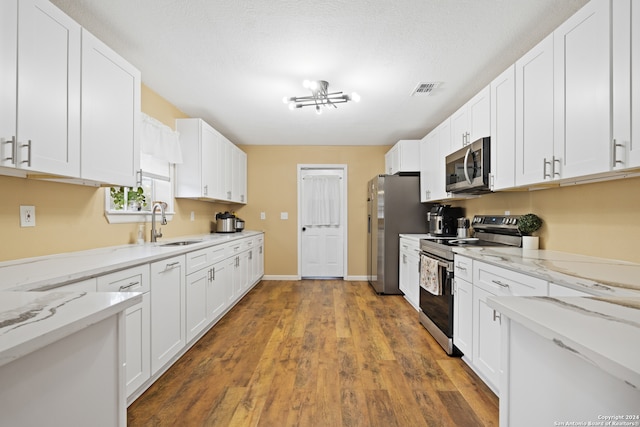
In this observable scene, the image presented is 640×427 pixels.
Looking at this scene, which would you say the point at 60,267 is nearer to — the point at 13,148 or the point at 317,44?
the point at 13,148

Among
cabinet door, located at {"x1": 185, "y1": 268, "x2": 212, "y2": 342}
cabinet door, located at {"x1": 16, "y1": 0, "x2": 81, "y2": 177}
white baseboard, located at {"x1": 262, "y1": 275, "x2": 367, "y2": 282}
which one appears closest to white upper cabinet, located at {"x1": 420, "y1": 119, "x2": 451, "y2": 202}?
white baseboard, located at {"x1": 262, "y1": 275, "x2": 367, "y2": 282}

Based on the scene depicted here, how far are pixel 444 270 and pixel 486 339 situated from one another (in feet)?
2.28

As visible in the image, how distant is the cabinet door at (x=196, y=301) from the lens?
256 centimetres

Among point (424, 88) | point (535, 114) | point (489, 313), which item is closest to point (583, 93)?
point (535, 114)

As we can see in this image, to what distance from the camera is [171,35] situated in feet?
7.18

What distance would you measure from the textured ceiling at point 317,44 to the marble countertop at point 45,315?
1.81 meters

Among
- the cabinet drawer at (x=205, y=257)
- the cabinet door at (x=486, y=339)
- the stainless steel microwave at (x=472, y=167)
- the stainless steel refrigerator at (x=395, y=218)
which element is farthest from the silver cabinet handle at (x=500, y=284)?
the stainless steel refrigerator at (x=395, y=218)

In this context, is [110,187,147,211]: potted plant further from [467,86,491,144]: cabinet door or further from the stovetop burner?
[467,86,491,144]: cabinet door

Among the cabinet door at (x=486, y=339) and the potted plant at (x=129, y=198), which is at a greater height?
the potted plant at (x=129, y=198)

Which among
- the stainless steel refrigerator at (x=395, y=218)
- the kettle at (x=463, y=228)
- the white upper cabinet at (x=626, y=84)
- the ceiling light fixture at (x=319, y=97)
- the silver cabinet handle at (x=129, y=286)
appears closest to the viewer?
the white upper cabinet at (x=626, y=84)

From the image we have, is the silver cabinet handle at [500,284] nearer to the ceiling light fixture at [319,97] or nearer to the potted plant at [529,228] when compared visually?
the potted plant at [529,228]

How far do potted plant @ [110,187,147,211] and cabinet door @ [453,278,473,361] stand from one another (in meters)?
2.88

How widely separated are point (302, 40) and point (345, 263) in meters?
3.92

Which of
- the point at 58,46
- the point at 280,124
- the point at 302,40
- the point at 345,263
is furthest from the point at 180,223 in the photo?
the point at 345,263
